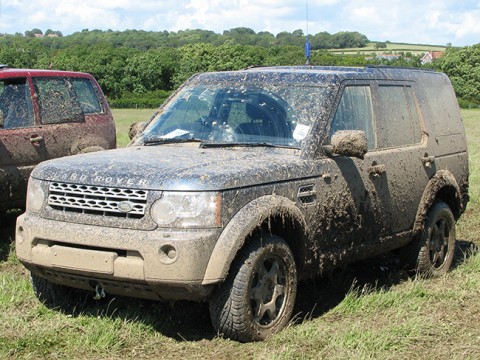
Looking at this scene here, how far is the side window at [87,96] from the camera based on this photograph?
33.3 ft

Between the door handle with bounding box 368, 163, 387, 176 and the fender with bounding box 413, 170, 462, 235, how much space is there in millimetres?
847

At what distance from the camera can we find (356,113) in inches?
270

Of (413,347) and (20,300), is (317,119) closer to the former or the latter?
(413,347)

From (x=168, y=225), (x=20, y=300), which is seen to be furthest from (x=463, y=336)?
(x=20, y=300)

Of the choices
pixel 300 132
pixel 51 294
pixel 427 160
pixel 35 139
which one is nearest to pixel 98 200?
pixel 51 294

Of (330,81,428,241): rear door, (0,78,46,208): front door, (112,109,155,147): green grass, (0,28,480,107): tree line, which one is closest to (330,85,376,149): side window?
(330,81,428,241): rear door

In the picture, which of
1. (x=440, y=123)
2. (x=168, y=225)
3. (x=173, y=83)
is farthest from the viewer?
(x=173, y=83)

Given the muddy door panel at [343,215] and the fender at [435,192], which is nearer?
the muddy door panel at [343,215]

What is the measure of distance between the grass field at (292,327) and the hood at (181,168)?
3.22 feet

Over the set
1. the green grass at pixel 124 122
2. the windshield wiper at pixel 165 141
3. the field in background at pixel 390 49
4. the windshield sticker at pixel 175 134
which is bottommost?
the green grass at pixel 124 122

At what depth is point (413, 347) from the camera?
214 inches

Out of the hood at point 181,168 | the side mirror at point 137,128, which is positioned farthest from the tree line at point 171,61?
the hood at point 181,168

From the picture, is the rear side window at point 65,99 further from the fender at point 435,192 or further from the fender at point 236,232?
the fender at point 236,232

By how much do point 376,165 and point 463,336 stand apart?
1.66 metres
